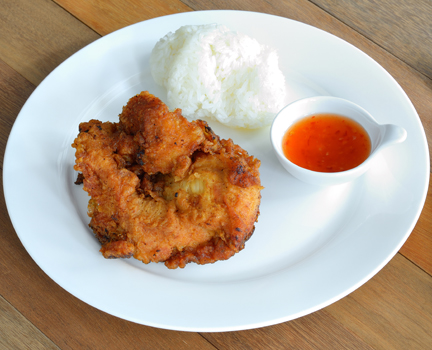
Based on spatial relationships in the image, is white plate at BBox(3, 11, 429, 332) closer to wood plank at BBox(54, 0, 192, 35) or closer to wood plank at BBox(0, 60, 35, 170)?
wood plank at BBox(54, 0, 192, 35)

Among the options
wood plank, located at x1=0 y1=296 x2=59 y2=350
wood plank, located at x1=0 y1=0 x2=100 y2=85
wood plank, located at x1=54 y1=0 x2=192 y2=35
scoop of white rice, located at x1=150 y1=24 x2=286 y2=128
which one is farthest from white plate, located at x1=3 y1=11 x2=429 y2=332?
wood plank, located at x1=0 y1=296 x2=59 y2=350

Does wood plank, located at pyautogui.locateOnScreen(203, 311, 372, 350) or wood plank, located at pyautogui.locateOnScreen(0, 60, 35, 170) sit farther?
wood plank, located at pyautogui.locateOnScreen(0, 60, 35, 170)

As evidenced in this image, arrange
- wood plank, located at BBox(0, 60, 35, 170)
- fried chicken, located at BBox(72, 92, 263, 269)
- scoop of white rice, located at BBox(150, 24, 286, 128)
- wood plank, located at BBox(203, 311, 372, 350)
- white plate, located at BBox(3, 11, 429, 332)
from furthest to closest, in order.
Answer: wood plank, located at BBox(0, 60, 35, 170) < scoop of white rice, located at BBox(150, 24, 286, 128) < wood plank, located at BBox(203, 311, 372, 350) < white plate, located at BBox(3, 11, 429, 332) < fried chicken, located at BBox(72, 92, 263, 269)

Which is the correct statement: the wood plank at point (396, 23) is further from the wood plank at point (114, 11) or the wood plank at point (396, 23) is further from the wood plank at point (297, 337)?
the wood plank at point (297, 337)

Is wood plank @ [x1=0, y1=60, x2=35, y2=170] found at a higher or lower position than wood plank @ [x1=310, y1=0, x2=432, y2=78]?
lower

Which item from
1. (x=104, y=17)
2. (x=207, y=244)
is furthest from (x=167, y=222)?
(x=104, y=17)

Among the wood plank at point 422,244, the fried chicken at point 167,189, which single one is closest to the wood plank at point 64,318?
the fried chicken at point 167,189
